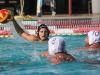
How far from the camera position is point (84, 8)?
23094 millimetres

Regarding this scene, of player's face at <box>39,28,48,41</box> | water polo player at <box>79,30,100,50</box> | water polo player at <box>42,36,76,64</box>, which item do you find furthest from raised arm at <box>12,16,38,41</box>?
water polo player at <box>42,36,76,64</box>

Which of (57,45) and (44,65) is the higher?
(57,45)

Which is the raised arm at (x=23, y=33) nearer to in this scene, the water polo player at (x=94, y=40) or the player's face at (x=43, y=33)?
the player's face at (x=43, y=33)

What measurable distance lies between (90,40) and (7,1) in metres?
15.2

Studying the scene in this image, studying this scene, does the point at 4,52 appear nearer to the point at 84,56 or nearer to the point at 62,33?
the point at 84,56

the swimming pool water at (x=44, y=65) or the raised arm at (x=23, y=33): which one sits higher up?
the raised arm at (x=23, y=33)

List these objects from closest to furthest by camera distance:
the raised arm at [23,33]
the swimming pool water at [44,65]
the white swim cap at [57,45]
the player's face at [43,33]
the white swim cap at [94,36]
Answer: the white swim cap at [57,45] → the swimming pool water at [44,65] → the white swim cap at [94,36] → the raised arm at [23,33] → the player's face at [43,33]

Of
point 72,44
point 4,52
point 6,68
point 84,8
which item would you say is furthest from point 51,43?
point 84,8

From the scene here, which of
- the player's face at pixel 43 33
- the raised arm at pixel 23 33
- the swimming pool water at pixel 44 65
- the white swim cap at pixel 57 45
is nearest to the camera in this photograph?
the white swim cap at pixel 57 45

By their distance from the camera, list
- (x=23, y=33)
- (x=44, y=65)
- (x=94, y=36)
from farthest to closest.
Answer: (x=23, y=33)
(x=94, y=36)
(x=44, y=65)

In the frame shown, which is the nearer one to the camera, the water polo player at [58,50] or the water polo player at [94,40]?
the water polo player at [58,50]

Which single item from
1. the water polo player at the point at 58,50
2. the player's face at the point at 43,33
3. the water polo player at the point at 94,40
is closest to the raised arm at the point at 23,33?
the player's face at the point at 43,33

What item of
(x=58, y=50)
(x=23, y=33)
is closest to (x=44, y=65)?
(x=58, y=50)

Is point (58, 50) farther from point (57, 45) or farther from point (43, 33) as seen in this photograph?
point (43, 33)
